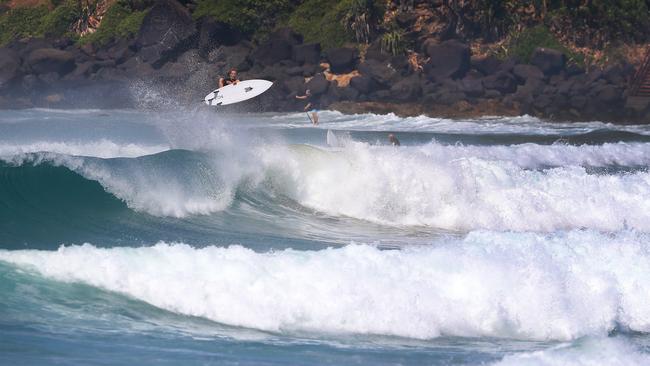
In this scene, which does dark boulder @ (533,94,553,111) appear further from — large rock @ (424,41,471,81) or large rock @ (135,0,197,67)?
large rock @ (135,0,197,67)

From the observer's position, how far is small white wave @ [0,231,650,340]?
9.26 m

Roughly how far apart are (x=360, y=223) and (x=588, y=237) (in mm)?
5491

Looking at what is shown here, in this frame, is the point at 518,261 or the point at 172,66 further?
the point at 172,66

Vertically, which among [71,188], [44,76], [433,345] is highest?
[44,76]

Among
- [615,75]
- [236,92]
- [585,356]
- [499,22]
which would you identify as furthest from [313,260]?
[499,22]

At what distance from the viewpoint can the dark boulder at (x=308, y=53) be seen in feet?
144

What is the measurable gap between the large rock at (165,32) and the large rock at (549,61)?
17.0m

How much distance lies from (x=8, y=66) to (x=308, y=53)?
1632 cm

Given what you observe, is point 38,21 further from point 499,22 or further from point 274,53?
point 499,22

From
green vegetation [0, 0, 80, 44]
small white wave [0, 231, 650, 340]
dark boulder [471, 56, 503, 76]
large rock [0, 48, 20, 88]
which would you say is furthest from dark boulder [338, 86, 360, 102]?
small white wave [0, 231, 650, 340]

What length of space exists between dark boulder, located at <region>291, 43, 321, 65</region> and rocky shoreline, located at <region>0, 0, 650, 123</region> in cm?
5

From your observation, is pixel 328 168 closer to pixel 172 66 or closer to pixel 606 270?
pixel 606 270

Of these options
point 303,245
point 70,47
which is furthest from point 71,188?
point 70,47

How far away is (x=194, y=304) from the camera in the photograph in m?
9.32
